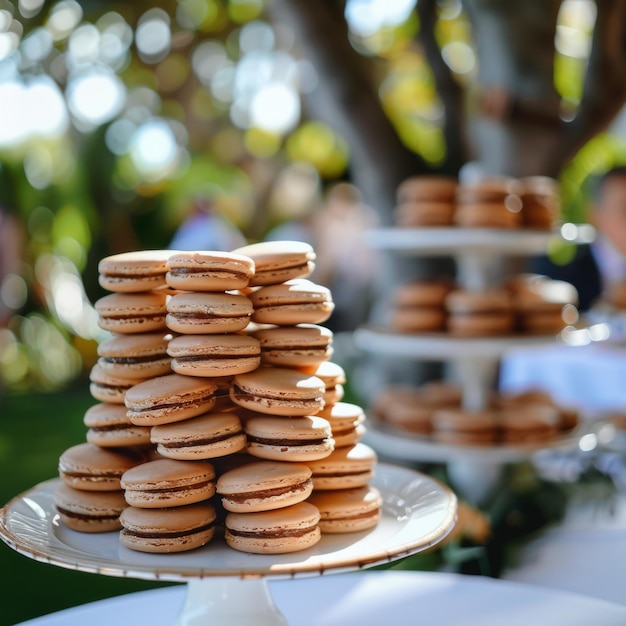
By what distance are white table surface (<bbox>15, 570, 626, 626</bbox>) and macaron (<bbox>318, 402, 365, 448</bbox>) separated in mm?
285

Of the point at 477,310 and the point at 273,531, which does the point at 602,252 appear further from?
the point at 273,531

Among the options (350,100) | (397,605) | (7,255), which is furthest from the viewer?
(7,255)

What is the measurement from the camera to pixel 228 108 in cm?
740

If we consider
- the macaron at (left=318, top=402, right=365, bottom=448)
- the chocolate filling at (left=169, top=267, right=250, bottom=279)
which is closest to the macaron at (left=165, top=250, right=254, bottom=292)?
the chocolate filling at (left=169, top=267, right=250, bottom=279)

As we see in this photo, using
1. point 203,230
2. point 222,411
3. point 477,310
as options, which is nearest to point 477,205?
point 477,310

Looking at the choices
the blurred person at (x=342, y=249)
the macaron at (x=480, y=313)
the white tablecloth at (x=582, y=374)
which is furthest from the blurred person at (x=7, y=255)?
the macaron at (x=480, y=313)

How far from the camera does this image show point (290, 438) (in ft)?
3.13

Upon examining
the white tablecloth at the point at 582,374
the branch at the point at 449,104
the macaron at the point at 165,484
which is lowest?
the white tablecloth at the point at 582,374

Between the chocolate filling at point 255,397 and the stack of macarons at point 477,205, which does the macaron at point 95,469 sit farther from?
the stack of macarons at point 477,205

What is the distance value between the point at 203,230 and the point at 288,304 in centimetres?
490

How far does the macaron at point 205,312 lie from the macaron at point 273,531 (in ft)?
0.74

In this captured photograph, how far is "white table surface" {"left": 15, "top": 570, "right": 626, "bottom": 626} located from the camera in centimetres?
112

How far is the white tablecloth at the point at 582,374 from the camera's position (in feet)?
8.64

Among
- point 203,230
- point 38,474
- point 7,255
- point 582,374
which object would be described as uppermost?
point 203,230
